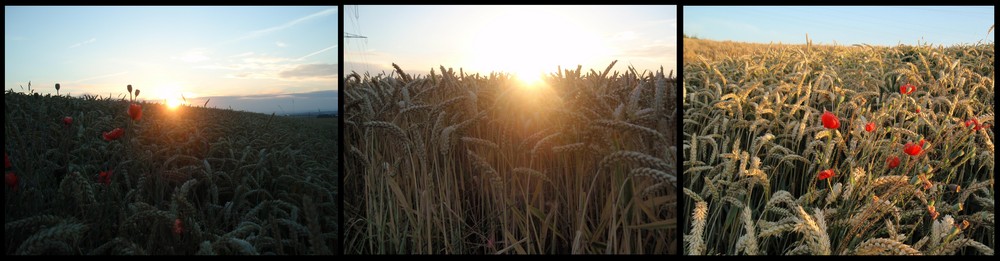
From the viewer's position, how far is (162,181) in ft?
8.57

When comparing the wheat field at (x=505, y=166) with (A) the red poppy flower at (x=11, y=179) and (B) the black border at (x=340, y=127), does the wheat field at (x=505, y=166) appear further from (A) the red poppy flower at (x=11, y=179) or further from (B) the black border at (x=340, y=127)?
(A) the red poppy flower at (x=11, y=179)

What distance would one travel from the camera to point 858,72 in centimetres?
414

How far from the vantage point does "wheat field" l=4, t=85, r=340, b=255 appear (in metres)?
2.27

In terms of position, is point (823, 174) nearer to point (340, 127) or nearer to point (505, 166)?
point (505, 166)

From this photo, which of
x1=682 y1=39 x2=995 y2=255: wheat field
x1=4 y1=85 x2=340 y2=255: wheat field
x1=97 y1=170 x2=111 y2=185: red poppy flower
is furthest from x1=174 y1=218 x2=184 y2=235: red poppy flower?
x1=682 y1=39 x2=995 y2=255: wheat field

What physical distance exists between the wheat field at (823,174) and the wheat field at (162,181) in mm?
1613

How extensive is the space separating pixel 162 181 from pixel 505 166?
4.93 ft

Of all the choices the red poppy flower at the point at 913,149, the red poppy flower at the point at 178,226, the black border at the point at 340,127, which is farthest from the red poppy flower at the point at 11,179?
the red poppy flower at the point at 913,149

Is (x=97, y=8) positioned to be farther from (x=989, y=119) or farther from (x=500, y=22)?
(x=989, y=119)

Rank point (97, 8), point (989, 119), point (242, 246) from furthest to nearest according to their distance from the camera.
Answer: point (989, 119) < point (97, 8) < point (242, 246)

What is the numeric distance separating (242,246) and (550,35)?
1.36 m

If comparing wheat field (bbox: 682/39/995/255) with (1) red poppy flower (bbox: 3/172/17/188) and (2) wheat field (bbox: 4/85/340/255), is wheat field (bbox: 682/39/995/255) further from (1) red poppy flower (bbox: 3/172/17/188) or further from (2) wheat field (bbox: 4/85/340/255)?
(1) red poppy flower (bbox: 3/172/17/188)

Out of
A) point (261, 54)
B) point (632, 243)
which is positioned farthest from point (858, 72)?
point (261, 54)

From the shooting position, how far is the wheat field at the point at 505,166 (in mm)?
2270
